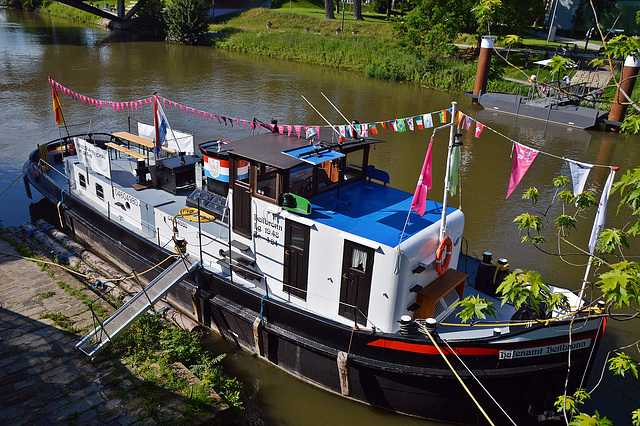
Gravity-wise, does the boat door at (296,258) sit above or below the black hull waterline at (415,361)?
above

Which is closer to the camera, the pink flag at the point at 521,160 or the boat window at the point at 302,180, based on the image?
the pink flag at the point at 521,160

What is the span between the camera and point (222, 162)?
38.1 feet

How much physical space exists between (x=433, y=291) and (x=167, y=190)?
8.13 metres

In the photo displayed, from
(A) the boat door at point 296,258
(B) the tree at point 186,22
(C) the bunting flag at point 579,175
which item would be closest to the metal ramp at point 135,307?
(A) the boat door at point 296,258

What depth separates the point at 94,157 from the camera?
1445 cm

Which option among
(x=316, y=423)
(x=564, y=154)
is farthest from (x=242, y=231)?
(x=564, y=154)

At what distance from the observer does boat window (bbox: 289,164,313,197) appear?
32.4 feet

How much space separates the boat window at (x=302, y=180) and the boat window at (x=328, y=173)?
0.25 m

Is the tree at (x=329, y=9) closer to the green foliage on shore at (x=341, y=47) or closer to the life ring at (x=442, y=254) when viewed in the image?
the green foliage on shore at (x=341, y=47)

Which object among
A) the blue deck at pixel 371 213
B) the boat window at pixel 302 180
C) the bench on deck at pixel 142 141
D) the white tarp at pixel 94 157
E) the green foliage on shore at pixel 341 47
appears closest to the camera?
the blue deck at pixel 371 213

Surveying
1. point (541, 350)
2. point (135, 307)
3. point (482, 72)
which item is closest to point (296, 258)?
point (135, 307)

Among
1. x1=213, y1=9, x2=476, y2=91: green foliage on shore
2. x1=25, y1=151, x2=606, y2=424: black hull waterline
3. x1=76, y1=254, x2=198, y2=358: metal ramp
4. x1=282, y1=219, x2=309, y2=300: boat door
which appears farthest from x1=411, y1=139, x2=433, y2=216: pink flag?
x1=213, y1=9, x2=476, y2=91: green foliage on shore

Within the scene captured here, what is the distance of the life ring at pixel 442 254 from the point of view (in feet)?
30.2

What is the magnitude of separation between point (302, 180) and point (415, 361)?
156 inches
